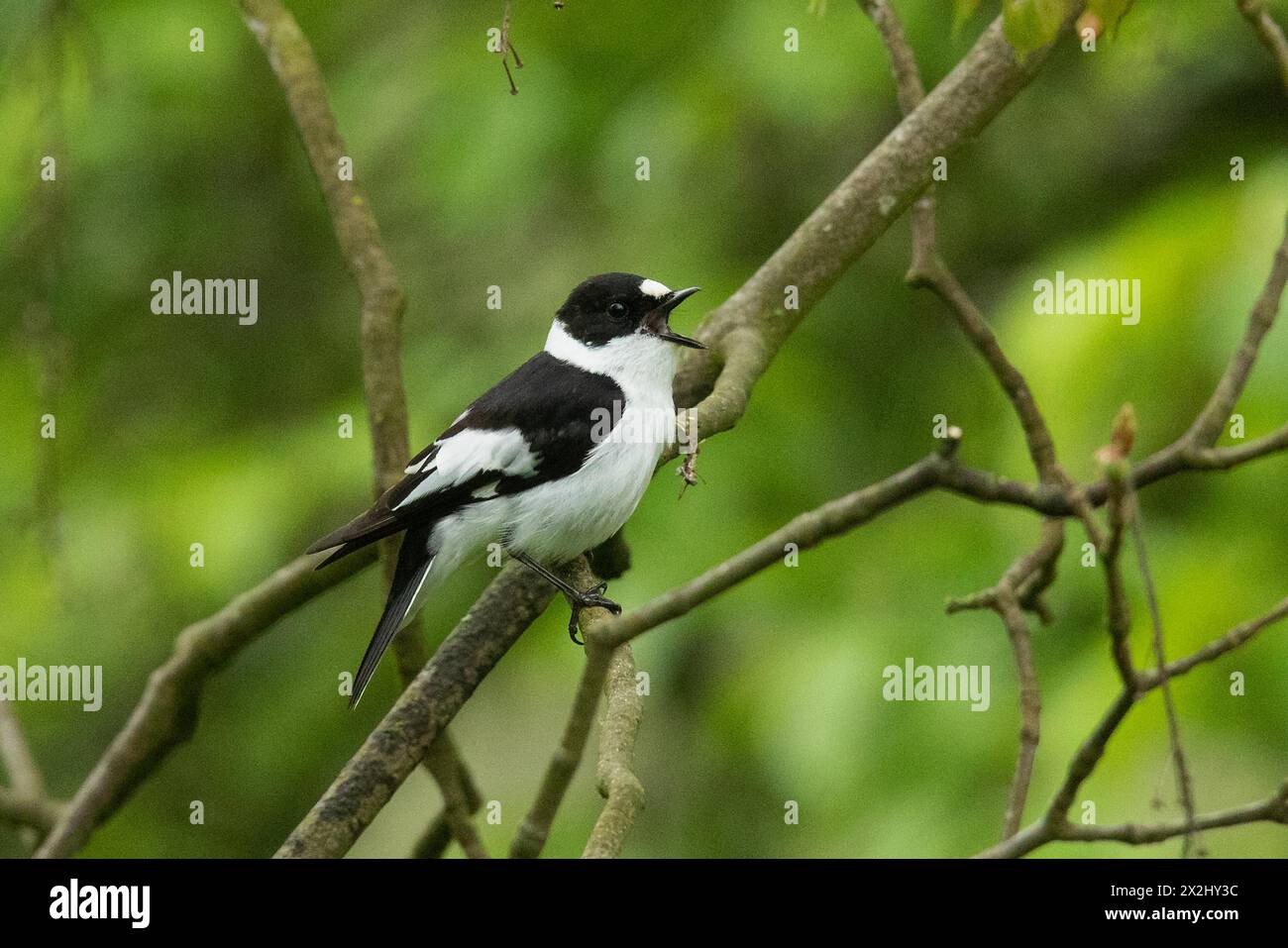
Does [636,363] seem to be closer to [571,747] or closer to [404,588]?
[404,588]

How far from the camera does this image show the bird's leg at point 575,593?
3.03 m

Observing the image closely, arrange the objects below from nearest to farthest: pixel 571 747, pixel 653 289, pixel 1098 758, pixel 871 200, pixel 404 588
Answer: pixel 1098 758
pixel 571 747
pixel 404 588
pixel 871 200
pixel 653 289

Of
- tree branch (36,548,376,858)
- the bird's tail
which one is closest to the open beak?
the bird's tail

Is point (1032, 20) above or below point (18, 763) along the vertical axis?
above

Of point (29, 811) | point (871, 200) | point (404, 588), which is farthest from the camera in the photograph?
point (29, 811)

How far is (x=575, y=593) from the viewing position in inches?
119

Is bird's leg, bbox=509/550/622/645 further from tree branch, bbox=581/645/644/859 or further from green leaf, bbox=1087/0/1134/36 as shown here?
green leaf, bbox=1087/0/1134/36

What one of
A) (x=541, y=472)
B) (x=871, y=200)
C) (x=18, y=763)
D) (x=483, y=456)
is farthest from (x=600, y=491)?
(x=18, y=763)

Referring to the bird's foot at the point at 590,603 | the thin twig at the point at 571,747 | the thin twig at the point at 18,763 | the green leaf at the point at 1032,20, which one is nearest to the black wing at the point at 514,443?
the bird's foot at the point at 590,603

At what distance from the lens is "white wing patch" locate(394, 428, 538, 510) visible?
125 inches

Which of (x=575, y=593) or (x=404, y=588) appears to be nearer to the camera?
(x=575, y=593)

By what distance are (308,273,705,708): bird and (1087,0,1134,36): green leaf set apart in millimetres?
1314

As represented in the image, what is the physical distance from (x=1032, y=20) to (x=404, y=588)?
1.85 metres
